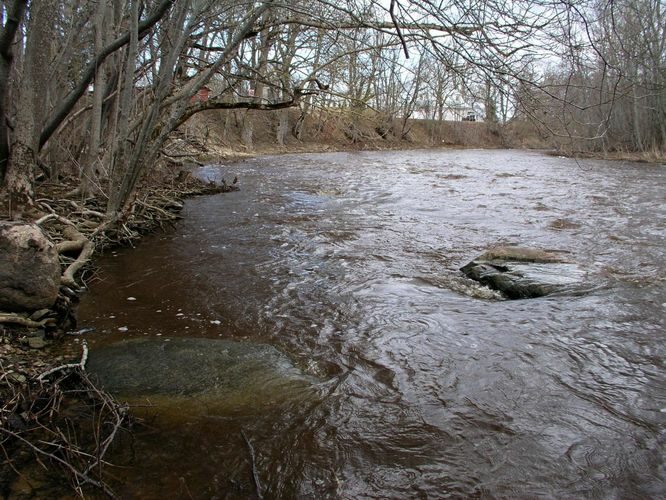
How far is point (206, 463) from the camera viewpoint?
3043 mm

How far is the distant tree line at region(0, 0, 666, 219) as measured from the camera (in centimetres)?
438

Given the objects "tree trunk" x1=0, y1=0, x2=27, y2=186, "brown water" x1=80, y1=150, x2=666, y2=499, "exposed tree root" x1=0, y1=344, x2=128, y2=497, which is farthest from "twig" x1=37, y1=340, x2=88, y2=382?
"tree trunk" x1=0, y1=0, x2=27, y2=186

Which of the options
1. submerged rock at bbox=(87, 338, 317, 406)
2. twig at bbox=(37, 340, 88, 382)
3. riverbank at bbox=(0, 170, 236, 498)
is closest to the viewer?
riverbank at bbox=(0, 170, 236, 498)

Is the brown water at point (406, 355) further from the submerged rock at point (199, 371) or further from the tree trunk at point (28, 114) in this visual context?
the tree trunk at point (28, 114)

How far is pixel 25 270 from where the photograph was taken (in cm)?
461

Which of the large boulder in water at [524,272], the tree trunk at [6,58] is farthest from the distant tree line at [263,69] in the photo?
the large boulder in water at [524,272]

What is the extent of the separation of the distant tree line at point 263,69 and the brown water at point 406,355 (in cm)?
202

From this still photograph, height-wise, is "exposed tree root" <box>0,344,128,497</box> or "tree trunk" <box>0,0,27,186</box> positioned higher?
"tree trunk" <box>0,0,27,186</box>

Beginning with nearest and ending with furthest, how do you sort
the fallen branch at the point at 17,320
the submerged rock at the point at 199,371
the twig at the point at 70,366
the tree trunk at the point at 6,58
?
the twig at the point at 70,366 < the submerged rock at the point at 199,371 < the fallen branch at the point at 17,320 < the tree trunk at the point at 6,58

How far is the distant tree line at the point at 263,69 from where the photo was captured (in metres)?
4.38

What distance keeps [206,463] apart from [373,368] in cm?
174

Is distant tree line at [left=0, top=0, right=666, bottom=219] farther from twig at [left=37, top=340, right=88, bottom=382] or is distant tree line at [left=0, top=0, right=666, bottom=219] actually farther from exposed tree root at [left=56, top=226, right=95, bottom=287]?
twig at [left=37, top=340, right=88, bottom=382]

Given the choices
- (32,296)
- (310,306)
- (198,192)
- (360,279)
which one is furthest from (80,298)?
(198,192)

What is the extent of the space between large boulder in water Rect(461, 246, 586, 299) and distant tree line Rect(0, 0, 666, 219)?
71.1 inches
